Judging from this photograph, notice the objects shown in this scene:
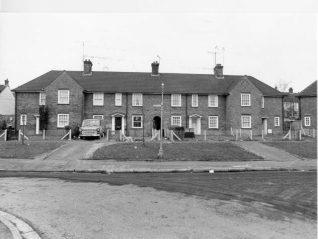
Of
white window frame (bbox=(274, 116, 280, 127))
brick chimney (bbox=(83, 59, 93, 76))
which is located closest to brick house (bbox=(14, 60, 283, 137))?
brick chimney (bbox=(83, 59, 93, 76))

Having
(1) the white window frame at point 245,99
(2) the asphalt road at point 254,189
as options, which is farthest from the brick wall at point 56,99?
(2) the asphalt road at point 254,189

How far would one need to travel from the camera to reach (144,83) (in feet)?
117

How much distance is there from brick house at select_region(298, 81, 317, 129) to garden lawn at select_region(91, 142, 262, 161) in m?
23.6

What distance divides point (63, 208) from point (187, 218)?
2.97m

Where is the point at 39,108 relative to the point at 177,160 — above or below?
above

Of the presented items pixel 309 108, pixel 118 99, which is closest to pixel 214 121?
pixel 118 99

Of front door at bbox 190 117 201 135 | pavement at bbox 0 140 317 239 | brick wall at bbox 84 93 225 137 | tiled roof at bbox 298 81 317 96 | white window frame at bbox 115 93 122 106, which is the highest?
tiled roof at bbox 298 81 317 96

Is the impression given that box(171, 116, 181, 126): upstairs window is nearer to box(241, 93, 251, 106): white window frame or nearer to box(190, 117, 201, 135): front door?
box(190, 117, 201, 135): front door

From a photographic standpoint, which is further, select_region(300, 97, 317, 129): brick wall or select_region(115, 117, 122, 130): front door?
select_region(300, 97, 317, 129): brick wall

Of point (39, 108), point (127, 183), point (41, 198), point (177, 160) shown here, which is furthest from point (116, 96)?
point (41, 198)

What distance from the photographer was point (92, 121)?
28906 mm

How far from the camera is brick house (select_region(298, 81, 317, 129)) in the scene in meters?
38.8

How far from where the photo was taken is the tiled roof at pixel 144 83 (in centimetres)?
3428

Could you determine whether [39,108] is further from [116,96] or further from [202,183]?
[202,183]
